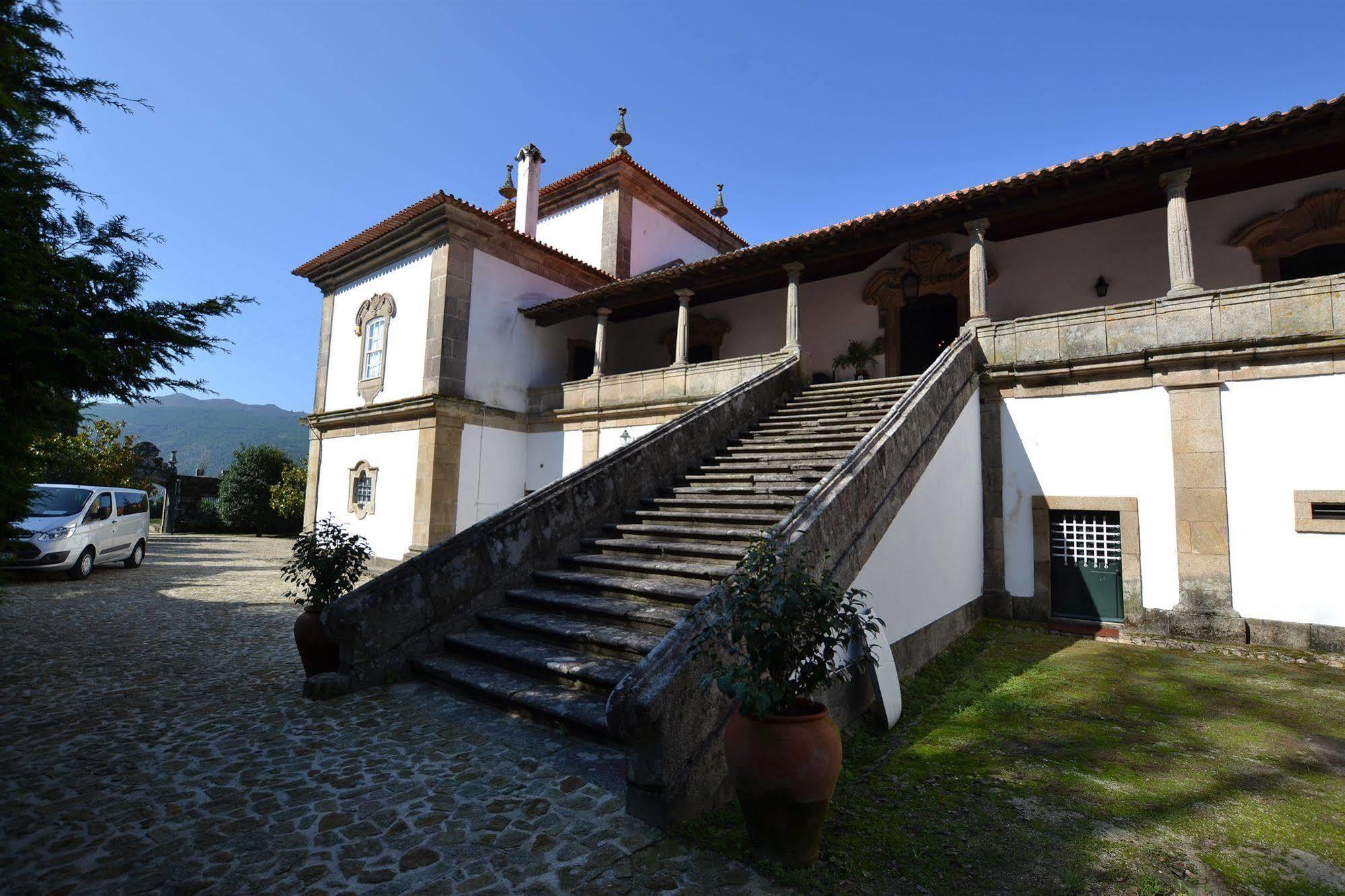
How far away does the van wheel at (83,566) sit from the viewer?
40.0 feet

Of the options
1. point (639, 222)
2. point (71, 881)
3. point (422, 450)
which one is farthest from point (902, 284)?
point (71, 881)

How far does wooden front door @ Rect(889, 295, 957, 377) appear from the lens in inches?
523

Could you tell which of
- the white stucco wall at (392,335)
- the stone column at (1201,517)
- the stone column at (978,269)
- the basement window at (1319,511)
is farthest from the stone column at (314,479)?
the basement window at (1319,511)

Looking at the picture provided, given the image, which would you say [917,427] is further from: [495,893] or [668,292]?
[668,292]

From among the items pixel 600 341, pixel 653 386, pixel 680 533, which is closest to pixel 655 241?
pixel 600 341

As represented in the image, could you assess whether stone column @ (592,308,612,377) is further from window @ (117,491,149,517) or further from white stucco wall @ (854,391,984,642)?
window @ (117,491,149,517)

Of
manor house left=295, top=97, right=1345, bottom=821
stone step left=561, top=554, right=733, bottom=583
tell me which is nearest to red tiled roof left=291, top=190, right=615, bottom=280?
manor house left=295, top=97, right=1345, bottom=821

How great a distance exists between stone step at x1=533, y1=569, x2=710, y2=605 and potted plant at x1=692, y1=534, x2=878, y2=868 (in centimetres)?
198

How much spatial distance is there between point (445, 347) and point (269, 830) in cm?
1277

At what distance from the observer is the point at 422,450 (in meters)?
14.8

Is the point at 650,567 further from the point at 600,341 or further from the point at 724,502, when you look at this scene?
the point at 600,341

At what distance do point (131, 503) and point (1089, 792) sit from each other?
1767 centimetres

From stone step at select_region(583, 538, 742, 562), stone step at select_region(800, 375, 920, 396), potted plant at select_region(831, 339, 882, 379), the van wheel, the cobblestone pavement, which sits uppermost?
potted plant at select_region(831, 339, 882, 379)

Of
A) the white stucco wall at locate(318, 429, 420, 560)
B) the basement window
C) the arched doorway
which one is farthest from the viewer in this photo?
the white stucco wall at locate(318, 429, 420, 560)
